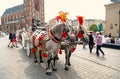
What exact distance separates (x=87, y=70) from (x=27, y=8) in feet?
316

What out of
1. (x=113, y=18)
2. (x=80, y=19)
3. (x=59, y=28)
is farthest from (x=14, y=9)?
(x=59, y=28)

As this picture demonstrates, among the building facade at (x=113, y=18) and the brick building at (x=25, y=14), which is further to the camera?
the brick building at (x=25, y=14)

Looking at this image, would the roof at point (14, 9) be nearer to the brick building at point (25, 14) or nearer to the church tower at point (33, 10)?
the brick building at point (25, 14)

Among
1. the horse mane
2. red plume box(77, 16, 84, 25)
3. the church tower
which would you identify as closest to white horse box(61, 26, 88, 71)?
red plume box(77, 16, 84, 25)

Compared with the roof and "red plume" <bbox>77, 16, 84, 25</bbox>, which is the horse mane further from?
the roof

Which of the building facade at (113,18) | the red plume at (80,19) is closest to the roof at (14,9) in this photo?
the building facade at (113,18)

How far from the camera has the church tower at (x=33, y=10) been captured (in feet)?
328

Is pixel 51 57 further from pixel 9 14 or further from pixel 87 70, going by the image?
pixel 9 14

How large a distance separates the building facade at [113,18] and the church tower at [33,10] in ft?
148

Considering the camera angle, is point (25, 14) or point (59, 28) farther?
point (25, 14)

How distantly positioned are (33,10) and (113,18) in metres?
49.9

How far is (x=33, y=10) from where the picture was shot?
328ft

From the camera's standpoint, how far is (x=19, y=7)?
122 meters

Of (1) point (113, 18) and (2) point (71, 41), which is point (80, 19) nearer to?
(2) point (71, 41)
